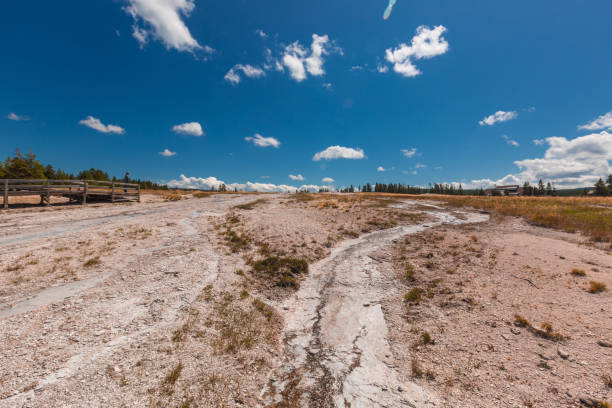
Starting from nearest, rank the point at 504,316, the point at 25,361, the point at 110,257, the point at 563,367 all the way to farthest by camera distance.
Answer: the point at 25,361 → the point at 563,367 → the point at 504,316 → the point at 110,257

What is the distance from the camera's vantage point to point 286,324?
28.0ft

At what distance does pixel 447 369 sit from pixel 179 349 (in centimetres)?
767

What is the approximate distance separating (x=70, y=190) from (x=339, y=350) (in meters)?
29.4

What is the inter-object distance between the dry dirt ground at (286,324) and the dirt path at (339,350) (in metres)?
0.04

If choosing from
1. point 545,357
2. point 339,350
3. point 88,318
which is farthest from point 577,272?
point 88,318

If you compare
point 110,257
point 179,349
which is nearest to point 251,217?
point 110,257

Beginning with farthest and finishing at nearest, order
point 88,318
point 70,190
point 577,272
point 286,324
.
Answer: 1. point 70,190
2. point 577,272
3. point 286,324
4. point 88,318

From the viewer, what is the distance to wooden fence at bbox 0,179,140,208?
1884cm

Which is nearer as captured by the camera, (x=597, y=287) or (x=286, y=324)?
(x=286, y=324)

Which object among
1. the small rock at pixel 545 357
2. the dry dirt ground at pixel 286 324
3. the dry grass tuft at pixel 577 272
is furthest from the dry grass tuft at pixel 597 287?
the small rock at pixel 545 357

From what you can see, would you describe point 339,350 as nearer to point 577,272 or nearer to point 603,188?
point 577,272

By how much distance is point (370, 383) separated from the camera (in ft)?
19.5

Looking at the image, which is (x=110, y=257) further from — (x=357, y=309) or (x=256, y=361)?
(x=357, y=309)

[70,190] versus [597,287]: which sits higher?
[70,190]
